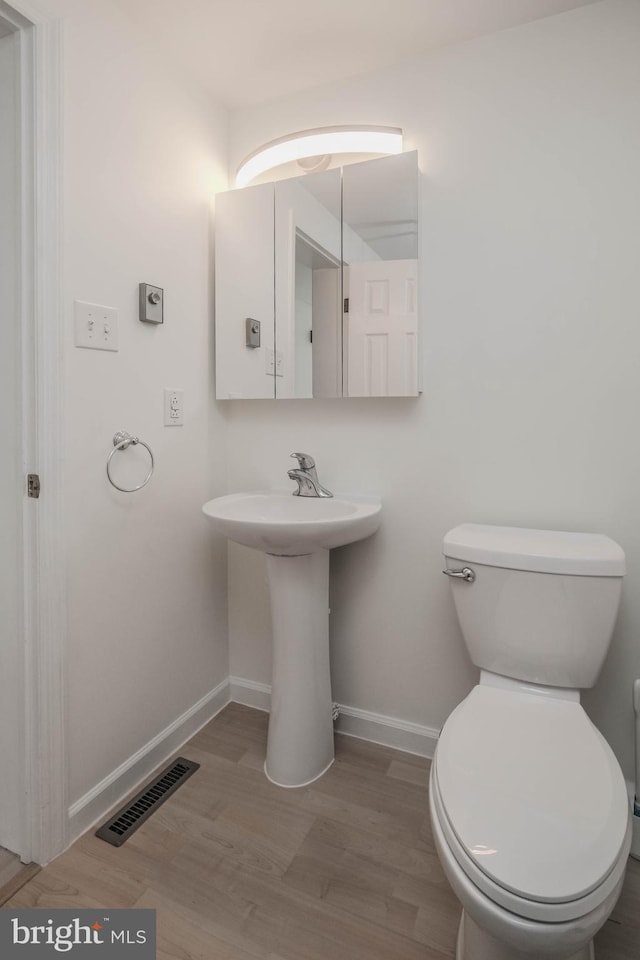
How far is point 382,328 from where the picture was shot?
5.10ft

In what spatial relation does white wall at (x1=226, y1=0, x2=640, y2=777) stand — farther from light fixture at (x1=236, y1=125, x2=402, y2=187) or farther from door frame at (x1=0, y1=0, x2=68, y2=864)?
door frame at (x1=0, y1=0, x2=68, y2=864)

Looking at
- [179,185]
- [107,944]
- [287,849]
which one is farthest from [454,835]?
[179,185]

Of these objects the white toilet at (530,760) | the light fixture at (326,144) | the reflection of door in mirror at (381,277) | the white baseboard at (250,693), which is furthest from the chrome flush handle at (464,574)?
the light fixture at (326,144)

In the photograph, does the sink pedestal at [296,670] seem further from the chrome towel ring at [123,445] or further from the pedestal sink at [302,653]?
the chrome towel ring at [123,445]

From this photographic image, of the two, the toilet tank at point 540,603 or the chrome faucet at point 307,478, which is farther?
the chrome faucet at point 307,478

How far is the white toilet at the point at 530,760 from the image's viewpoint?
2.47ft

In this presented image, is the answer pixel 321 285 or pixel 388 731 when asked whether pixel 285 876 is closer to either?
pixel 388 731

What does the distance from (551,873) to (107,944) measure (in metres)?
0.93

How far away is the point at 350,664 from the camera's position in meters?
1.76

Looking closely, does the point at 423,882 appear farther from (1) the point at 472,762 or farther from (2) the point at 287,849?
(1) the point at 472,762

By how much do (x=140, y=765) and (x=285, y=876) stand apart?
56cm

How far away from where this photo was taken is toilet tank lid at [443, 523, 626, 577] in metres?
1.18

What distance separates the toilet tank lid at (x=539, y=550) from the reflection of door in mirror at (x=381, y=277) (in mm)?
473
